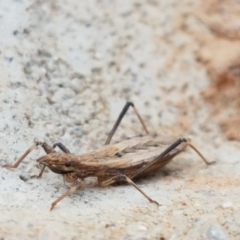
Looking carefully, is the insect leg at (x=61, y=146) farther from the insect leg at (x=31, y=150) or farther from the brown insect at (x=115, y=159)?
the insect leg at (x=31, y=150)

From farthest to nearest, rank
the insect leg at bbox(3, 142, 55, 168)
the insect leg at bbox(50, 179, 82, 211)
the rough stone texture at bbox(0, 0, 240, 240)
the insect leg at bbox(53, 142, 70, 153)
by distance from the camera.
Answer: the insect leg at bbox(53, 142, 70, 153) < the insect leg at bbox(3, 142, 55, 168) < the insect leg at bbox(50, 179, 82, 211) < the rough stone texture at bbox(0, 0, 240, 240)

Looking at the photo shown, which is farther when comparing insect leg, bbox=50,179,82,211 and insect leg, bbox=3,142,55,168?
insect leg, bbox=3,142,55,168

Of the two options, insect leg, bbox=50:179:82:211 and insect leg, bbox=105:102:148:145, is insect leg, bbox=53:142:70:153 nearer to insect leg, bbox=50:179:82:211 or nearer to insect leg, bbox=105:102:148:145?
insect leg, bbox=50:179:82:211

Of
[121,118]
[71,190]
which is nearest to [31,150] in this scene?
[71,190]

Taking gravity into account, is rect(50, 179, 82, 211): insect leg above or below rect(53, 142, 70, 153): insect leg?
below

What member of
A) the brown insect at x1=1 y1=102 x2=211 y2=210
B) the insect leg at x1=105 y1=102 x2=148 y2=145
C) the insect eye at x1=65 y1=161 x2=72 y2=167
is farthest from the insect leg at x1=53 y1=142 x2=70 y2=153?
the insect leg at x1=105 y1=102 x2=148 y2=145

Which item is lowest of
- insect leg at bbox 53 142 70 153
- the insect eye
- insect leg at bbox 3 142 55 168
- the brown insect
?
the brown insect

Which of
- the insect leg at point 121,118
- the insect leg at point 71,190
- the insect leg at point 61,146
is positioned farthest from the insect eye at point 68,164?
the insect leg at point 121,118
